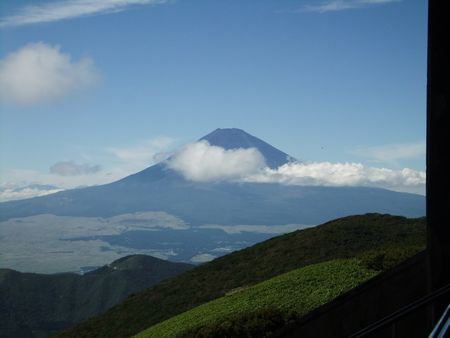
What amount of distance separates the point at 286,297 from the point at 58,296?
163 meters

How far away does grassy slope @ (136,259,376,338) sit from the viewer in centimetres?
1805

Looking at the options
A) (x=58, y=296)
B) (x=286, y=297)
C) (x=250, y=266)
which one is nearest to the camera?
(x=286, y=297)

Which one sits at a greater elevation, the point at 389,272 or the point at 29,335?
the point at 389,272

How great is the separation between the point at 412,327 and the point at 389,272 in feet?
3.96

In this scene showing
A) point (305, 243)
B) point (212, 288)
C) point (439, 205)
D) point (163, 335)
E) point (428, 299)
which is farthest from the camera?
point (305, 243)

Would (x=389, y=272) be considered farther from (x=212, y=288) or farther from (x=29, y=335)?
(x=29, y=335)

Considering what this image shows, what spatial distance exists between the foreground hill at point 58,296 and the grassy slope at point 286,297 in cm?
12401

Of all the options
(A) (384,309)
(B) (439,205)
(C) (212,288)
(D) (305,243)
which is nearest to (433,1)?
(B) (439,205)

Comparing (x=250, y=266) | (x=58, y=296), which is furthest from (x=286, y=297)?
(x=58, y=296)

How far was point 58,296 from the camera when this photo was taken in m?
170

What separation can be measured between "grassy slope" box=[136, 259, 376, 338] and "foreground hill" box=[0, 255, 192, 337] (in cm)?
12401

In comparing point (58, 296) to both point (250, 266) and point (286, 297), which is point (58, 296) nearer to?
point (250, 266)

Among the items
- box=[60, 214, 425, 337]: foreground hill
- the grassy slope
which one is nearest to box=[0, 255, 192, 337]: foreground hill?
box=[60, 214, 425, 337]: foreground hill

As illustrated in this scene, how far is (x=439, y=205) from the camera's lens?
29.3 ft
